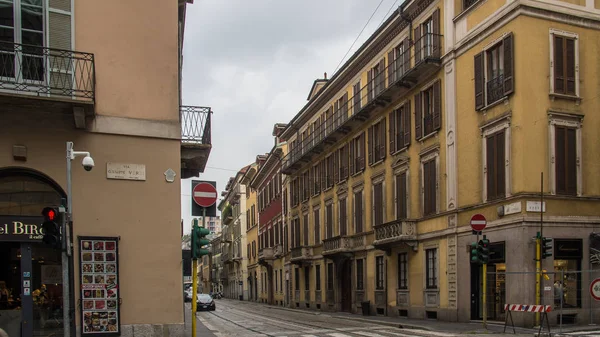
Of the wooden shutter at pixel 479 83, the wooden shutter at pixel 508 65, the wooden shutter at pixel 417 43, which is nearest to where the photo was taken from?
Answer: the wooden shutter at pixel 508 65

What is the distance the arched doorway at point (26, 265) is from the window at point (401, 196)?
61.3ft

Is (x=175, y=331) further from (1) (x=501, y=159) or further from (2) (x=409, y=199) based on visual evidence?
(2) (x=409, y=199)

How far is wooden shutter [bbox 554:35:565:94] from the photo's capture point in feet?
69.7

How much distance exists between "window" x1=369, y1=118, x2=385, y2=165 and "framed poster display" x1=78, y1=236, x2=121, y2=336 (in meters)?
20.4

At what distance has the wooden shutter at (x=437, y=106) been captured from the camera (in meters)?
25.7

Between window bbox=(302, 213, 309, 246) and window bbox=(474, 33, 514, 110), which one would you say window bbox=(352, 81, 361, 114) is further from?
window bbox=(302, 213, 309, 246)

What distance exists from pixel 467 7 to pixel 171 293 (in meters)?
16.8

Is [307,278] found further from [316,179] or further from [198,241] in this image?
[198,241]

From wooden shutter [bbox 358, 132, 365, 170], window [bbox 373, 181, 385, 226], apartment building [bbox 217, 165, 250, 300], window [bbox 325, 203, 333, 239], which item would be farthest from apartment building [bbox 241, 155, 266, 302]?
window [bbox 373, 181, 385, 226]

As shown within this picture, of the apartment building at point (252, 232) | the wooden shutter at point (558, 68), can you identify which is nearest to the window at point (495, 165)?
the wooden shutter at point (558, 68)

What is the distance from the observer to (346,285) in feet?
123

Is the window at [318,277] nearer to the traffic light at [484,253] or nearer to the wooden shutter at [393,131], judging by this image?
the wooden shutter at [393,131]

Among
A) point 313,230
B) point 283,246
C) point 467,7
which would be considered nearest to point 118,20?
point 467,7

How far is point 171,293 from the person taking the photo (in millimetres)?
13141
